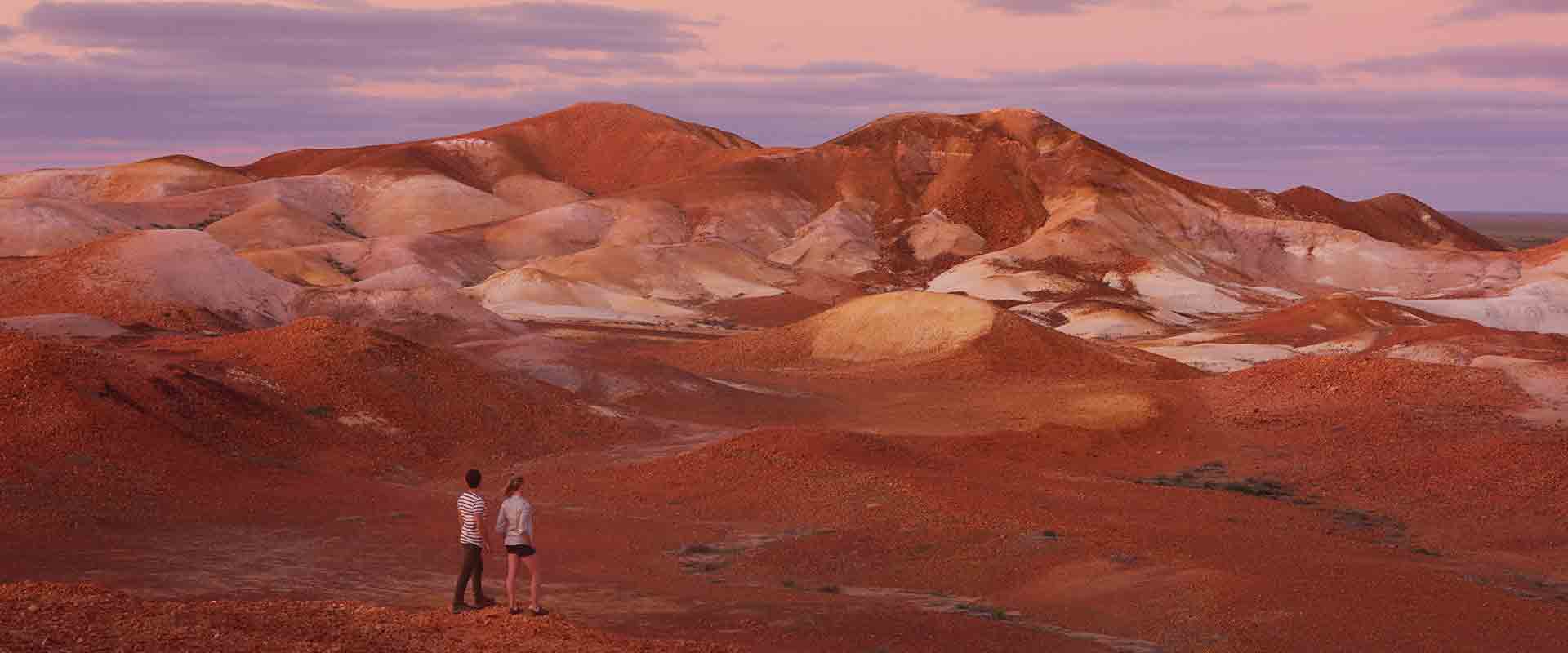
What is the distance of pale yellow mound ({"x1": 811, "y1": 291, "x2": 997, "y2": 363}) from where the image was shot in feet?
181

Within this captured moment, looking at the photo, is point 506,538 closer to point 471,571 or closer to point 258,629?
point 471,571

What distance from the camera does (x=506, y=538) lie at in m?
15.6

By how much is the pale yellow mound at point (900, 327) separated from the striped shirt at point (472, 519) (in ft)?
127

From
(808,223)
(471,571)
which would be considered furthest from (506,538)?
(808,223)

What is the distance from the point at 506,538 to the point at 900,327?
139 ft

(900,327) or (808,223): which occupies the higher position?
(808,223)

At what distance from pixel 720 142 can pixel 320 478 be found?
131145mm

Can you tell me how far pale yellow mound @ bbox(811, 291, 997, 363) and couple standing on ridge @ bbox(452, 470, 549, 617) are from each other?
38.6 meters

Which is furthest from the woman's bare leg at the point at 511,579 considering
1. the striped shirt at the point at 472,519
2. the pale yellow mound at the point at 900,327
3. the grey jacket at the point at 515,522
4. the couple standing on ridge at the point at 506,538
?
the pale yellow mound at the point at 900,327

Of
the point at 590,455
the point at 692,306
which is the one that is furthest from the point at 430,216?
the point at 590,455

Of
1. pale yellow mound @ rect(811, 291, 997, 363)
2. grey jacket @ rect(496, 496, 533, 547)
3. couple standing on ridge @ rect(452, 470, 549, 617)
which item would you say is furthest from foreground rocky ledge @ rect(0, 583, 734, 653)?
pale yellow mound @ rect(811, 291, 997, 363)

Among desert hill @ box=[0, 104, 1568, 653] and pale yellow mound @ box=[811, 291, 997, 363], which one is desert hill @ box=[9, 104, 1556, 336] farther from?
pale yellow mound @ box=[811, 291, 997, 363]

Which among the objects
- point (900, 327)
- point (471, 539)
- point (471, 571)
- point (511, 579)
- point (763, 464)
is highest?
point (471, 539)

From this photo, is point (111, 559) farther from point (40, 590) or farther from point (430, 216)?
point (430, 216)
